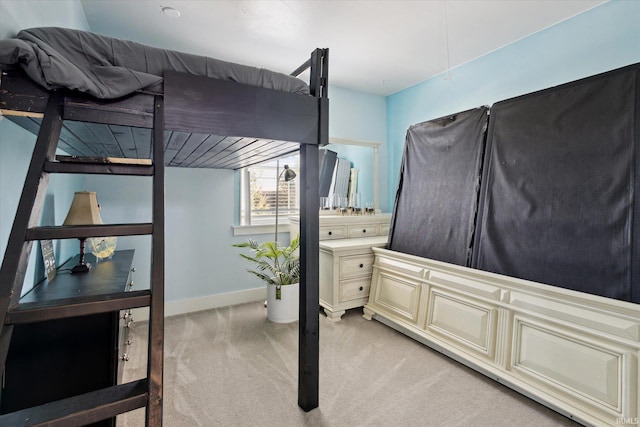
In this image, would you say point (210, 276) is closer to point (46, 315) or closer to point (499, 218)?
point (46, 315)

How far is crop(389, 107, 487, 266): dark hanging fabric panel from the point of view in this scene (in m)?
2.58

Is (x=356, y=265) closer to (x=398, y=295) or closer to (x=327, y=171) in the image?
(x=398, y=295)

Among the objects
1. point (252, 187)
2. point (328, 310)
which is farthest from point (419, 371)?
point (252, 187)

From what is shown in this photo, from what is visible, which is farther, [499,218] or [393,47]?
[393,47]

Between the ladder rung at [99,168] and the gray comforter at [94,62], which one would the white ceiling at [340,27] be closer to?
the gray comforter at [94,62]

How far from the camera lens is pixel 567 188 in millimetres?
1991

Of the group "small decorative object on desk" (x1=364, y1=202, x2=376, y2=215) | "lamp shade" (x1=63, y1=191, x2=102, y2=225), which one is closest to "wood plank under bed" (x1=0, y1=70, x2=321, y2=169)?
"lamp shade" (x1=63, y1=191, x2=102, y2=225)

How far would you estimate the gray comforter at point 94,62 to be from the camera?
3.19 ft

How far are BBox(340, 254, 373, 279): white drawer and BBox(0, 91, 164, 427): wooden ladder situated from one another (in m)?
2.17

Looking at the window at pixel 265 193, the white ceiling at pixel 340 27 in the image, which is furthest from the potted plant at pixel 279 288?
the white ceiling at pixel 340 27

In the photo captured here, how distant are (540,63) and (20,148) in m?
3.46

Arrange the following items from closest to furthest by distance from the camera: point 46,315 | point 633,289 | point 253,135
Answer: point 46,315
point 253,135
point 633,289

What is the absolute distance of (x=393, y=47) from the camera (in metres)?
2.73

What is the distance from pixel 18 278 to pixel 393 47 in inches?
115
